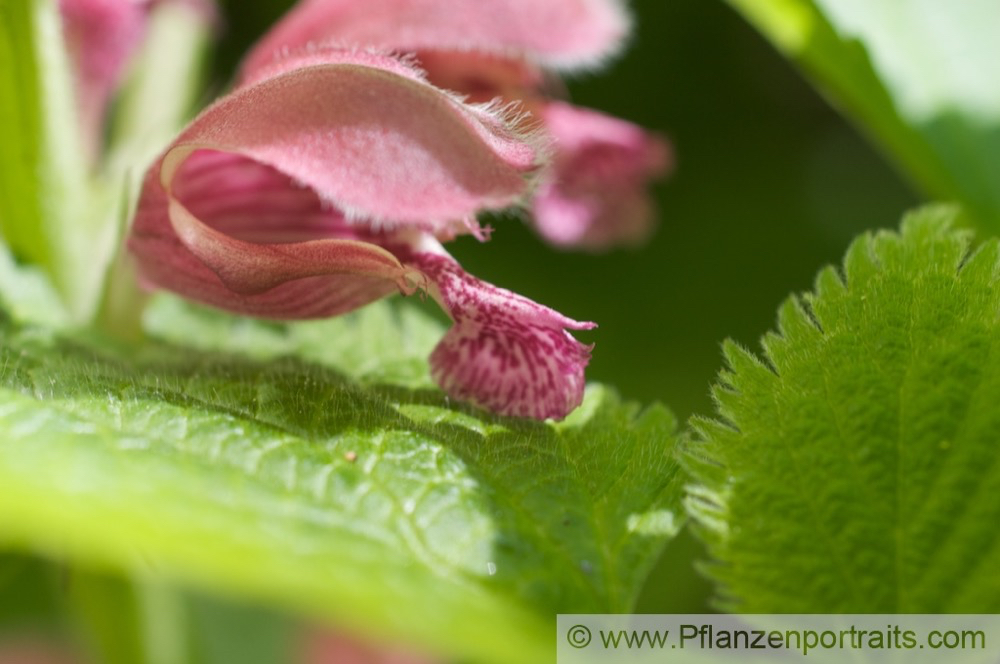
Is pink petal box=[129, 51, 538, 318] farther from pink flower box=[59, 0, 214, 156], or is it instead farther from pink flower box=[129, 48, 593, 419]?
pink flower box=[59, 0, 214, 156]

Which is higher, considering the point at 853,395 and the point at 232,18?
the point at 232,18

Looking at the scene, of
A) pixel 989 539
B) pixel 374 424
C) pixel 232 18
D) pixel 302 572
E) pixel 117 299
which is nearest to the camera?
pixel 302 572

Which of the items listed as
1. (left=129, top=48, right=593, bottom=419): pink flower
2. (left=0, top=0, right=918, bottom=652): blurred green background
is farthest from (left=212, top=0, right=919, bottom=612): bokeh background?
(left=129, top=48, right=593, bottom=419): pink flower

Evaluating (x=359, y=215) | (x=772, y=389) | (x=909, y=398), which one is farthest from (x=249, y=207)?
(x=909, y=398)

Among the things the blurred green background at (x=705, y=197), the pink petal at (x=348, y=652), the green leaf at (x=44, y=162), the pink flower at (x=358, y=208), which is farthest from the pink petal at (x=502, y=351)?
the blurred green background at (x=705, y=197)

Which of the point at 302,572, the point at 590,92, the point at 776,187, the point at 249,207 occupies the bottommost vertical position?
the point at 302,572

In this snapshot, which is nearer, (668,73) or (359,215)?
(359,215)

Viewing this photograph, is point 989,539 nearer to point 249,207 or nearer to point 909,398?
point 909,398
